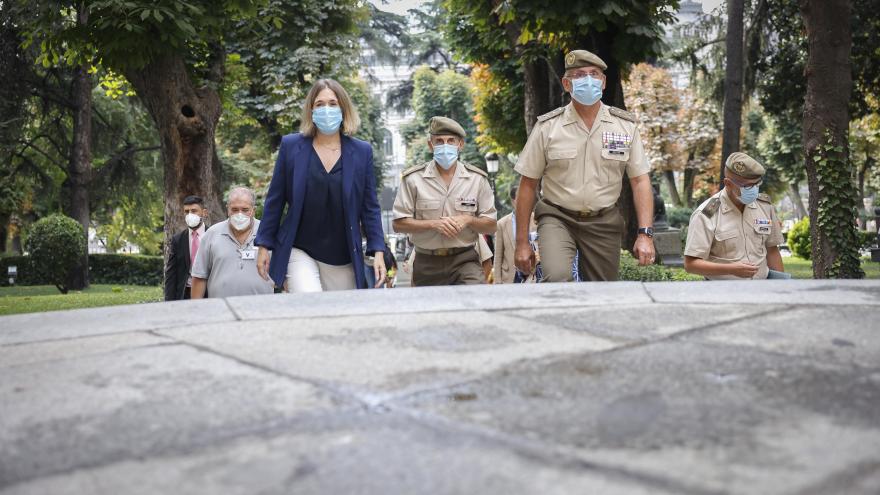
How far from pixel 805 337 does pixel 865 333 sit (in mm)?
232

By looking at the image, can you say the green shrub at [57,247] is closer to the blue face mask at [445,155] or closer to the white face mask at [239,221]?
the white face mask at [239,221]

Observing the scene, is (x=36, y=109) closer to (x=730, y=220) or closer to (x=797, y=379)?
(x=730, y=220)

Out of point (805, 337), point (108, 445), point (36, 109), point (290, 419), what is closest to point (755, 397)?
point (805, 337)

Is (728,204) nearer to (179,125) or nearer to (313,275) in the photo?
(313,275)

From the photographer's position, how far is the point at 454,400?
8.87 ft

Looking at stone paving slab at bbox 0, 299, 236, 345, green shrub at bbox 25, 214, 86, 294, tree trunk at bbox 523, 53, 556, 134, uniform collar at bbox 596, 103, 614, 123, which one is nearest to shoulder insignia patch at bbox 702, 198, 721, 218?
uniform collar at bbox 596, 103, 614, 123

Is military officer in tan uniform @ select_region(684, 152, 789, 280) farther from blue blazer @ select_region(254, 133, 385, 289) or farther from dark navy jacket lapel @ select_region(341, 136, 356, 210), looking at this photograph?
dark navy jacket lapel @ select_region(341, 136, 356, 210)

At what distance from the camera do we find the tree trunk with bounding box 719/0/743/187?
17828 mm

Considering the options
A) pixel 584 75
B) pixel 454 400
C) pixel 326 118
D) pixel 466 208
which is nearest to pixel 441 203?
pixel 466 208

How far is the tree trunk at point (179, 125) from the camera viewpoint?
13562 mm

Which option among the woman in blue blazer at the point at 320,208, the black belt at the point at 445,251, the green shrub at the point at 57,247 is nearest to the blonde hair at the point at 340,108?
the woman in blue blazer at the point at 320,208

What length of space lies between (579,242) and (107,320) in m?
3.20

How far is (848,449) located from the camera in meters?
2.20

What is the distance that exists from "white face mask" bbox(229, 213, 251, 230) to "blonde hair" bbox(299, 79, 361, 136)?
1436 mm
